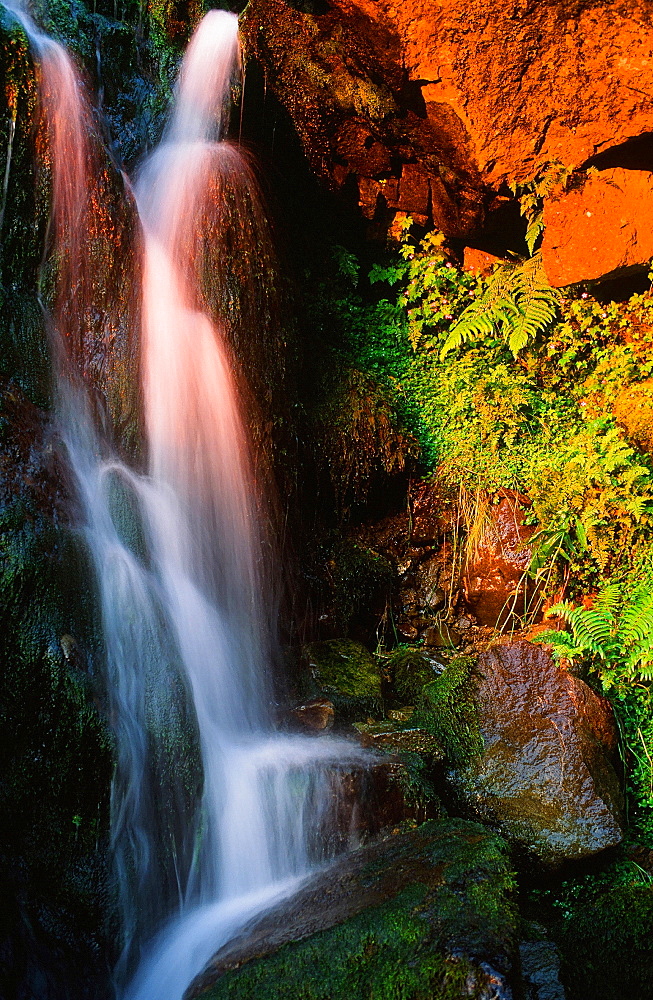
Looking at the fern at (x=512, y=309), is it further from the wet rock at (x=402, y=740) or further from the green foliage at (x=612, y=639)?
the wet rock at (x=402, y=740)

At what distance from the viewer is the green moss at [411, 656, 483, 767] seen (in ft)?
13.3

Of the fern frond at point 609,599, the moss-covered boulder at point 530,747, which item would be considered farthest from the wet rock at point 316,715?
the fern frond at point 609,599

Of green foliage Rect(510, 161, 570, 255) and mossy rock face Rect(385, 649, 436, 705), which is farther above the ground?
green foliage Rect(510, 161, 570, 255)

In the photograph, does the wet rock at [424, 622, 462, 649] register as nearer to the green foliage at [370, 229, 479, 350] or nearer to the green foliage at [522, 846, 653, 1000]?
the green foliage at [522, 846, 653, 1000]

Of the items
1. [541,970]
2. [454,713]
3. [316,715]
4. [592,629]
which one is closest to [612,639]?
[592,629]

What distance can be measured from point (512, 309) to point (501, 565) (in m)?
2.69

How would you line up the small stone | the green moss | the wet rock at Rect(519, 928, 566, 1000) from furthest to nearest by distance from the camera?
the small stone, the green moss, the wet rock at Rect(519, 928, 566, 1000)

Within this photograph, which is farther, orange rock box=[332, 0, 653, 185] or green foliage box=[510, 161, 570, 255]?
green foliage box=[510, 161, 570, 255]

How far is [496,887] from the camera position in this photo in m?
2.63

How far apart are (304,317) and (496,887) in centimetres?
494

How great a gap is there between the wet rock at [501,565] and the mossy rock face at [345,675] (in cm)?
124

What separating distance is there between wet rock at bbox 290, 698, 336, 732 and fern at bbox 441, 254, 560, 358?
397 centimetres

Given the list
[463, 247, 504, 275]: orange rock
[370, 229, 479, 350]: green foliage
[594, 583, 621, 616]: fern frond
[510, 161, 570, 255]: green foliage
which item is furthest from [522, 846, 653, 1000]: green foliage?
[463, 247, 504, 275]: orange rock

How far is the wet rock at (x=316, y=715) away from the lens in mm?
4180
